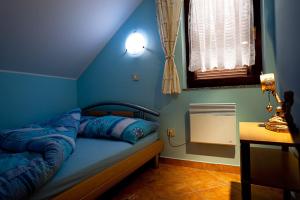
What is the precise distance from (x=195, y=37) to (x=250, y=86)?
849 mm

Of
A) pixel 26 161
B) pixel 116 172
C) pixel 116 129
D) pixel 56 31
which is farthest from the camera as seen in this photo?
pixel 56 31

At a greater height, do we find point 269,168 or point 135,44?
point 135,44

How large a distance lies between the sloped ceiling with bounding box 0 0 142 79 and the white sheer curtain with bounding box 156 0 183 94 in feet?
1.66

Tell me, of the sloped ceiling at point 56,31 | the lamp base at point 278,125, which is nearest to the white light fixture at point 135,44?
the sloped ceiling at point 56,31

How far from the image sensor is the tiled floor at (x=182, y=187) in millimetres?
1675

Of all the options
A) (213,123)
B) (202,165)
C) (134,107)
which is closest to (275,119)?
(213,123)

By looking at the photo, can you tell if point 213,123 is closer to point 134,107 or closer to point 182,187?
point 182,187

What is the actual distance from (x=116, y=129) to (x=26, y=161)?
0.96 m

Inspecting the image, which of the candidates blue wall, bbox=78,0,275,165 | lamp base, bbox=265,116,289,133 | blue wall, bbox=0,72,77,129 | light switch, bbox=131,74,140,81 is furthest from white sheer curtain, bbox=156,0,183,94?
blue wall, bbox=0,72,77,129

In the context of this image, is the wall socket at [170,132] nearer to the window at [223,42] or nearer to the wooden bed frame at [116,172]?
the wooden bed frame at [116,172]

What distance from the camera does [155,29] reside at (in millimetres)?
2531

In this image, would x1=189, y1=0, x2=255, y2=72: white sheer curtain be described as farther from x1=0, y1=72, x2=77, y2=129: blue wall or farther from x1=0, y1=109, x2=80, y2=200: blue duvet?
x1=0, y1=72, x2=77, y2=129: blue wall

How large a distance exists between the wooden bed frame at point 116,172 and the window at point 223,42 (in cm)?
87

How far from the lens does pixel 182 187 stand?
1.86m
